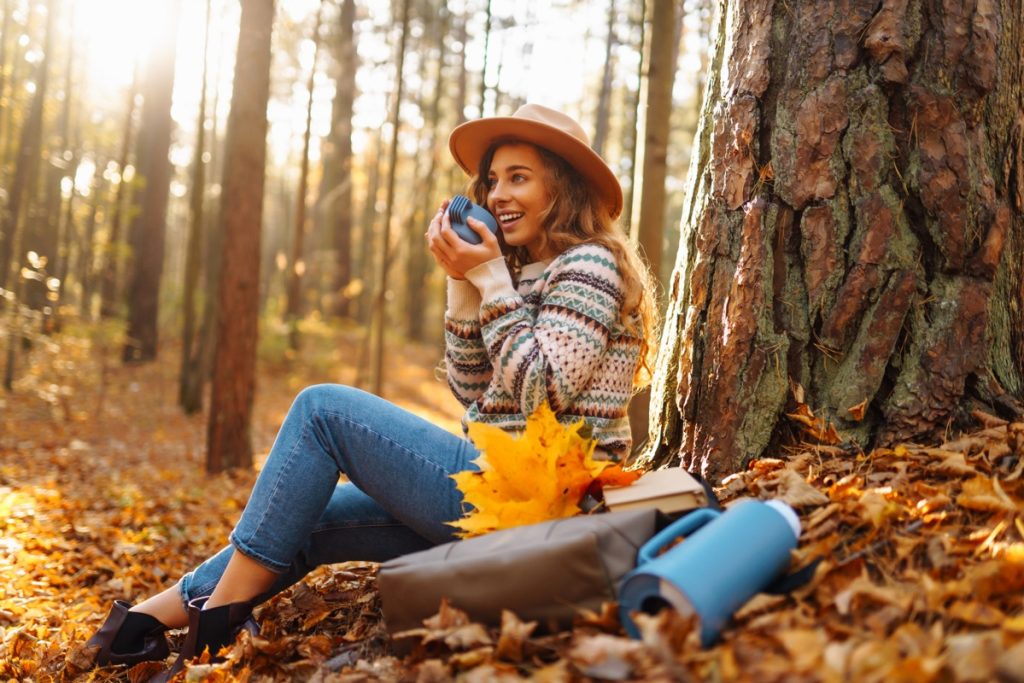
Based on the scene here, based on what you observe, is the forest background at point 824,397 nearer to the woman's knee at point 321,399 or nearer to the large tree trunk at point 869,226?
the large tree trunk at point 869,226

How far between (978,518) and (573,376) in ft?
3.83

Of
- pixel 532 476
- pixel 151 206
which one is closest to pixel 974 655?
pixel 532 476

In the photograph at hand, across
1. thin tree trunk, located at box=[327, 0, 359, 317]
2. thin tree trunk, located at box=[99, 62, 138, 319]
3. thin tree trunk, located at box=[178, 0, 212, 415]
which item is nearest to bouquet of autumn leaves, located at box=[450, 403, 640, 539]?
thin tree trunk, located at box=[178, 0, 212, 415]

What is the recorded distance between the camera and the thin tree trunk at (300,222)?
14.1 metres

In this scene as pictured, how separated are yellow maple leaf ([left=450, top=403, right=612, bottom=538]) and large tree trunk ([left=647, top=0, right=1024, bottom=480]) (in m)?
0.69

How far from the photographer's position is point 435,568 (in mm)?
2006

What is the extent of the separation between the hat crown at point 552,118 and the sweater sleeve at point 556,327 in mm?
522

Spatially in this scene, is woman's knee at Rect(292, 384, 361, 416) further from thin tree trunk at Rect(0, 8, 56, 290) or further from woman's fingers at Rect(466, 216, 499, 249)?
thin tree trunk at Rect(0, 8, 56, 290)

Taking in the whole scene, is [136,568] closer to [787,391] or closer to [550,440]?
[550,440]

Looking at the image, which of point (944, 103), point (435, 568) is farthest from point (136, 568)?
point (944, 103)

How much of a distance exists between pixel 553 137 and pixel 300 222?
481 inches

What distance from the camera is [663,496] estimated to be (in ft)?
6.99

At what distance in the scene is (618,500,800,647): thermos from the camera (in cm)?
166

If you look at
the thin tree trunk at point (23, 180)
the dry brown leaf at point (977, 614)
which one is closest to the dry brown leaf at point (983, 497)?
the dry brown leaf at point (977, 614)
